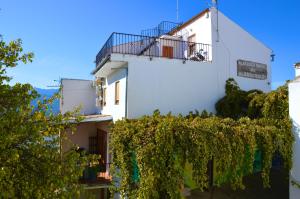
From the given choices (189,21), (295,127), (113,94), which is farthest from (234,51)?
(113,94)

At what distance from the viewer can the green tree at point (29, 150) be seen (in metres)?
4.20

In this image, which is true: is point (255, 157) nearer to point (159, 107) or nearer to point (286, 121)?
point (286, 121)

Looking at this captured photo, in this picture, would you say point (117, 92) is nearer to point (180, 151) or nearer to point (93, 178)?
point (93, 178)

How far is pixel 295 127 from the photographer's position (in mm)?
11867

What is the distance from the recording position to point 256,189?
14852 mm

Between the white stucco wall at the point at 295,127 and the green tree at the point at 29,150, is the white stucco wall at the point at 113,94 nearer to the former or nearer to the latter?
the white stucco wall at the point at 295,127

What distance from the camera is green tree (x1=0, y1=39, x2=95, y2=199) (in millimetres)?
4195

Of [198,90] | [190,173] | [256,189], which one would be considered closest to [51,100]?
[190,173]

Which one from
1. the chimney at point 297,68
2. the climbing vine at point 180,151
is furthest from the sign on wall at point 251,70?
the climbing vine at point 180,151

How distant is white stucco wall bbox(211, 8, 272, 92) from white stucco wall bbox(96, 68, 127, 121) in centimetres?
549

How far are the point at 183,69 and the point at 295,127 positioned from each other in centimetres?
616

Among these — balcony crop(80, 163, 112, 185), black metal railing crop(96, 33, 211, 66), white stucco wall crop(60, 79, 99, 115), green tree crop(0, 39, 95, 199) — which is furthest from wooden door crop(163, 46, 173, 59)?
green tree crop(0, 39, 95, 199)

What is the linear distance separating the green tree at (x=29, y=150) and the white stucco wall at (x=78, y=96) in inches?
749

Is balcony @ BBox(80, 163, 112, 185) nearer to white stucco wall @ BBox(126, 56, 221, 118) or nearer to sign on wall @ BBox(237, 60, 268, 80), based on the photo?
white stucco wall @ BBox(126, 56, 221, 118)
